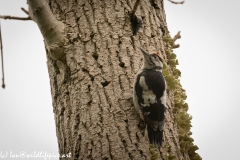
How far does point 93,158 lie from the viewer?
9.34ft

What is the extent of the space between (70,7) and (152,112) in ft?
4.84

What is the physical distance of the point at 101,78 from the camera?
127 inches

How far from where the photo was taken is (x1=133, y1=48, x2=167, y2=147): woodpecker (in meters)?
3.06

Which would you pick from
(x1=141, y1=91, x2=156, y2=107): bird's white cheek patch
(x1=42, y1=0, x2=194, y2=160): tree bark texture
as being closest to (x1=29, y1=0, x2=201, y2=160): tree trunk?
(x1=42, y1=0, x2=194, y2=160): tree bark texture

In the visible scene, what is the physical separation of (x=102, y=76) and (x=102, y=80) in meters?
0.04

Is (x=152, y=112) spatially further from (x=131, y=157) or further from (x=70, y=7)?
(x=70, y=7)

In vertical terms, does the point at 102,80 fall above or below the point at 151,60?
below

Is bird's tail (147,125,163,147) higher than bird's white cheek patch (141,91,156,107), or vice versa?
bird's white cheek patch (141,91,156,107)

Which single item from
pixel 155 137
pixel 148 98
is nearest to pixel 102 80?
pixel 148 98

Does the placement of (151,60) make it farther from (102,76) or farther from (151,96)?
(102,76)

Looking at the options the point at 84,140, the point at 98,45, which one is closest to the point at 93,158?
the point at 84,140

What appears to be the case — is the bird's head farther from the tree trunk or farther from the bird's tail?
the bird's tail

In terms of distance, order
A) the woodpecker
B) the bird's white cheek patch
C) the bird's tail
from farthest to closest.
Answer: the bird's white cheek patch < the woodpecker < the bird's tail

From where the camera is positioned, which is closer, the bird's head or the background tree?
the background tree
